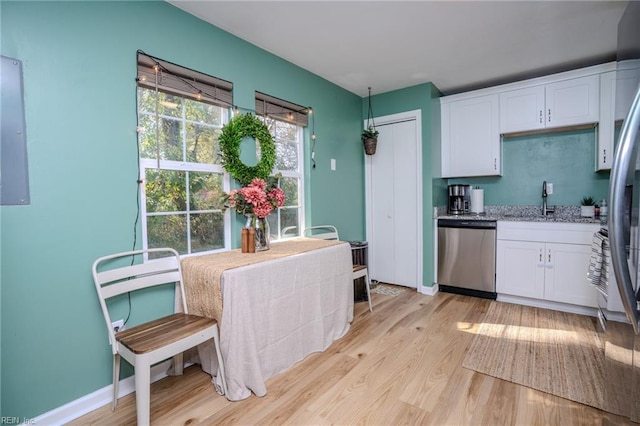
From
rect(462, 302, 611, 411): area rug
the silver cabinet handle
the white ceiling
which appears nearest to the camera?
the silver cabinet handle

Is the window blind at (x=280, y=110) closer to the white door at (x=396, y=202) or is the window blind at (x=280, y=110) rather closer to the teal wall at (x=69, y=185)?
the teal wall at (x=69, y=185)

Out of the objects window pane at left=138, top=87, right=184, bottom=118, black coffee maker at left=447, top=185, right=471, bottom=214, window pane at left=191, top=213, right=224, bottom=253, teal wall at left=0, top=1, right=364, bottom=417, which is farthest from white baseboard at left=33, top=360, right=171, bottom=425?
black coffee maker at left=447, top=185, right=471, bottom=214

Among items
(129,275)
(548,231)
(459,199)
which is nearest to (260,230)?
(129,275)

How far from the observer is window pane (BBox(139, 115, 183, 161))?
6.31 ft

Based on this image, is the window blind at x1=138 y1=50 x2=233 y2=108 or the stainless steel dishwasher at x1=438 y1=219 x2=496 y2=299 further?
the stainless steel dishwasher at x1=438 y1=219 x2=496 y2=299

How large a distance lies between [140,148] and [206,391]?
1.58m

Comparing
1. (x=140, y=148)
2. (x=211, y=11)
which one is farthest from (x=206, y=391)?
(x=211, y=11)

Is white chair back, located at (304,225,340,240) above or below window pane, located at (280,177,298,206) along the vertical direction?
below

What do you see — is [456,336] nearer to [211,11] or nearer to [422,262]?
[422,262]

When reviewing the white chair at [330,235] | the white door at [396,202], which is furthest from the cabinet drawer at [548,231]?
the white chair at [330,235]

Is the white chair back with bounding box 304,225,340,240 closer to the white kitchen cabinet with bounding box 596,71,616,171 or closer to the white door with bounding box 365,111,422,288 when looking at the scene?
the white door with bounding box 365,111,422,288

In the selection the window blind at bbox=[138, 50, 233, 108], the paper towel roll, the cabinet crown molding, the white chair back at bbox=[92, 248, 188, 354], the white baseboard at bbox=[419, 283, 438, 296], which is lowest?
the white baseboard at bbox=[419, 283, 438, 296]

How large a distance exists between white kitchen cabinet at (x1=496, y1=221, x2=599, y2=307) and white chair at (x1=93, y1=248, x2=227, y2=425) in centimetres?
303

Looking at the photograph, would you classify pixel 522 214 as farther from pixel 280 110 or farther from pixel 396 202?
pixel 280 110
